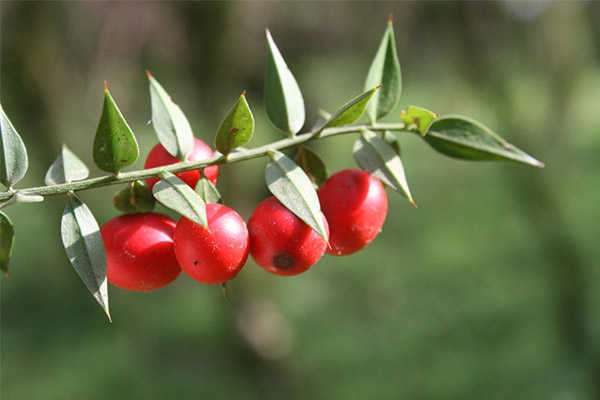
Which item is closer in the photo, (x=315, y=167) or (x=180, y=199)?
(x=180, y=199)

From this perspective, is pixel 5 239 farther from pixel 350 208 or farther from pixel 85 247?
pixel 350 208

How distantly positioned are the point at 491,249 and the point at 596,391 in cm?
284

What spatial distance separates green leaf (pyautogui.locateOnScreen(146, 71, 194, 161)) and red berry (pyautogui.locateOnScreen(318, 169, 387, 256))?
0.19m

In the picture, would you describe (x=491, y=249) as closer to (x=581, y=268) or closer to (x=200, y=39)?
(x=581, y=268)

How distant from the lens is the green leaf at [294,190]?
1.98ft

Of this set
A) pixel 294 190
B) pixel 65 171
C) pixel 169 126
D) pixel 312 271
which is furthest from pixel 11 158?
pixel 312 271

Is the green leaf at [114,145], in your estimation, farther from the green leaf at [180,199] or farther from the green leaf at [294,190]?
the green leaf at [294,190]

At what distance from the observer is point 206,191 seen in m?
0.70

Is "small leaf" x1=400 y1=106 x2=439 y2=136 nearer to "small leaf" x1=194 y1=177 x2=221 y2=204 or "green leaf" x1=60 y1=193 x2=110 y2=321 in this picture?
"small leaf" x1=194 y1=177 x2=221 y2=204

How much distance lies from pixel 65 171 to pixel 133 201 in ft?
0.31

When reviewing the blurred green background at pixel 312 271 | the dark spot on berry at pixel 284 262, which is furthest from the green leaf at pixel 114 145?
the blurred green background at pixel 312 271

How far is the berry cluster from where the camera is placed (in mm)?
663

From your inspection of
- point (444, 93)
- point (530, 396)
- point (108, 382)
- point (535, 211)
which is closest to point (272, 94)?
point (535, 211)

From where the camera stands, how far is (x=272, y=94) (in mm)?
742
